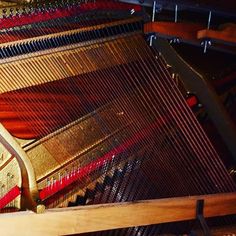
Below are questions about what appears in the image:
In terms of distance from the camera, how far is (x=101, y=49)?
9.93 ft

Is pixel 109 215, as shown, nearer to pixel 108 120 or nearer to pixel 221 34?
pixel 108 120

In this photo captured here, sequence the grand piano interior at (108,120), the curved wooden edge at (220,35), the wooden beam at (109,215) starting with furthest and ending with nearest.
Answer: the grand piano interior at (108,120), the wooden beam at (109,215), the curved wooden edge at (220,35)

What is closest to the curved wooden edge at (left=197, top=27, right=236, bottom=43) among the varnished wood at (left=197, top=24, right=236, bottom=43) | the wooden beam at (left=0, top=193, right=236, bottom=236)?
the varnished wood at (left=197, top=24, right=236, bottom=43)

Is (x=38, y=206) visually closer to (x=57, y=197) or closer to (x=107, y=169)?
(x=57, y=197)

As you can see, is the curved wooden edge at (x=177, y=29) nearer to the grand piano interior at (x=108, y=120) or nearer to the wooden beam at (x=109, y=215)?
the grand piano interior at (x=108, y=120)

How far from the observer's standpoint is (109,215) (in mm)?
2887

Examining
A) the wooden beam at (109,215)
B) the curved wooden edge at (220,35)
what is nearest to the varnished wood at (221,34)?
the curved wooden edge at (220,35)

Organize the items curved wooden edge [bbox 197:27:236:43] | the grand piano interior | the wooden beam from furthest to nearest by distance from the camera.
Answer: the grand piano interior, the wooden beam, curved wooden edge [bbox 197:27:236:43]

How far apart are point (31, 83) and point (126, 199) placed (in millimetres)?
1212

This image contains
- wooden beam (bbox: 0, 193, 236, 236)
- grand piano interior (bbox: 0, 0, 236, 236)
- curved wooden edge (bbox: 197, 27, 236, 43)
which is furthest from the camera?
grand piano interior (bbox: 0, 0, 236, 236)

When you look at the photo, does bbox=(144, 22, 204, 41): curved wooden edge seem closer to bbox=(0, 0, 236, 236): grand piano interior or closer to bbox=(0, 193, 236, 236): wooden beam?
bbox=(0, 0, 236, 236): grand piano interior

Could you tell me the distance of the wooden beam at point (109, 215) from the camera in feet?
8.52

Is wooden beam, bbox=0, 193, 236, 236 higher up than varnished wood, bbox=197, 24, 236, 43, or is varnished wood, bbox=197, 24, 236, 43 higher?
varnished wood, bbox=197, 24, 236, 43

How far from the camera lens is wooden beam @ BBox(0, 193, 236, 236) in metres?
2.60
